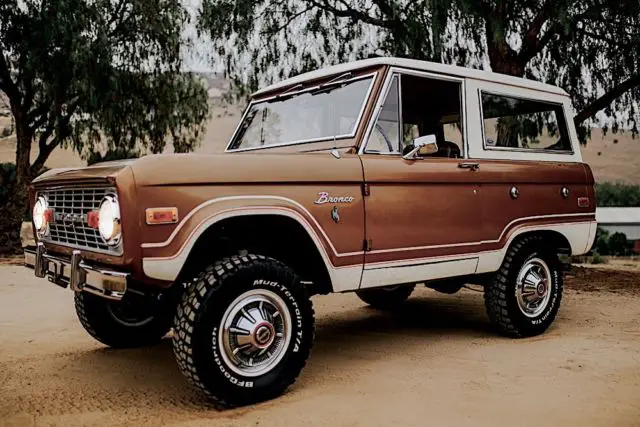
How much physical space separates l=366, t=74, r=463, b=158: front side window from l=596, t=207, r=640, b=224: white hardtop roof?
22.0 meters

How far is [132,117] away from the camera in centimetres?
1410

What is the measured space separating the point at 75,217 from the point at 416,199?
7.39 ft

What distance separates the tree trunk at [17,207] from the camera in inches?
560

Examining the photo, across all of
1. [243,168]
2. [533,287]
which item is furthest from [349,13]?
[243,168]

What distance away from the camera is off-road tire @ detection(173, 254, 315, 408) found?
3.30m

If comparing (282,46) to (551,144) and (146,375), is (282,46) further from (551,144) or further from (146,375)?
(146,375)

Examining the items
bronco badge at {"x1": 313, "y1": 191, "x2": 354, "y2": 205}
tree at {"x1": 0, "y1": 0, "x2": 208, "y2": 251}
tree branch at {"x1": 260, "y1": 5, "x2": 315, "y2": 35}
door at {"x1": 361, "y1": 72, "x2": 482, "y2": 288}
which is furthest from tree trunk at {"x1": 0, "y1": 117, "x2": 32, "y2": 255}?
bronco badge at {"x1": 313, "y1": 191, "x2": 354, "y2": 205}

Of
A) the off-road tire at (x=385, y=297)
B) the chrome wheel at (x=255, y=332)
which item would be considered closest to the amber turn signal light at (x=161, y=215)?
the chrome wheel at (x=255, y=332)

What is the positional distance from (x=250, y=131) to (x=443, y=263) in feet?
6.26

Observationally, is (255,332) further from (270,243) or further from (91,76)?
(91,76)

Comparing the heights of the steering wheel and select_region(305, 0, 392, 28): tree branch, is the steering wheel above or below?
below

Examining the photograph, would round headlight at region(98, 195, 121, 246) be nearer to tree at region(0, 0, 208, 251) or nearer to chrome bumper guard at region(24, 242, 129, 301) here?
chrome bumper guard at region(24, 242, 129, 301)

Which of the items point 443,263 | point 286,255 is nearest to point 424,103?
point 443,263

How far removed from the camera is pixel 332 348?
4.88m
